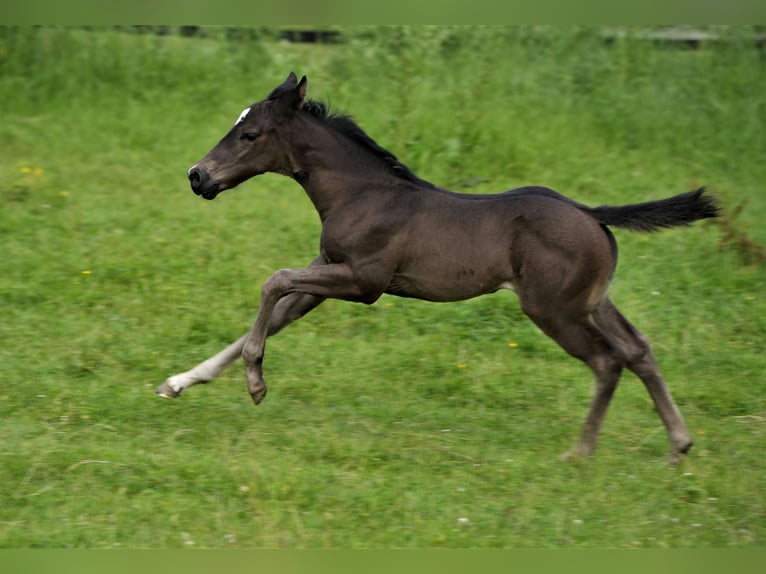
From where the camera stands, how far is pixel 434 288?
251 inches

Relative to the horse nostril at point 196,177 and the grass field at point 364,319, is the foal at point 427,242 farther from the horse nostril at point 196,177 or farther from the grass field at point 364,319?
the grass field at point 364,319

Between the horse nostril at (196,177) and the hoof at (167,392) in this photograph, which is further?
the hoof at (167,392)

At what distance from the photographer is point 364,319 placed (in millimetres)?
8281

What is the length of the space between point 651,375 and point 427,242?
145cm

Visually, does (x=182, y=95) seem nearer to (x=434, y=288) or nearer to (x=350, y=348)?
(x=350, y=348)

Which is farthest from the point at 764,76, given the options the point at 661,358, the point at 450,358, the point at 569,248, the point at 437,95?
the point at 569,248

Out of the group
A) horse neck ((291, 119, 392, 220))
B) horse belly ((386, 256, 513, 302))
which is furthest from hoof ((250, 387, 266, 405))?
horse neck ((291, 119, 392, 220))

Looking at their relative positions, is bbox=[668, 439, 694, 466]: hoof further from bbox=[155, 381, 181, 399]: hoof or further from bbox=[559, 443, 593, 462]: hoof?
bbox=[155, 381, 181, 399]: hoof

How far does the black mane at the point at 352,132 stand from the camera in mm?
6531

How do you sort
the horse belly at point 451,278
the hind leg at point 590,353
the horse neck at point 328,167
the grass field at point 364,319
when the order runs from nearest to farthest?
the grass field at point 364,319 → the hind leg at point 590,353 → the horse belly at point 451,278 → the horse neck at point 328,167

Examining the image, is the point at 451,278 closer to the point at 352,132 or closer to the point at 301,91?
the point at 352,132

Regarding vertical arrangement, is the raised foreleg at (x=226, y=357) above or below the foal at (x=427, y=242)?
below

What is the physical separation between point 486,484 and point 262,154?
2218 mm

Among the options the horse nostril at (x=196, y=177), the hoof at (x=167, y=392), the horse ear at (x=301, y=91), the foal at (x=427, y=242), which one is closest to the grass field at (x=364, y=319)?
the hoof at (x=167, y=392)
